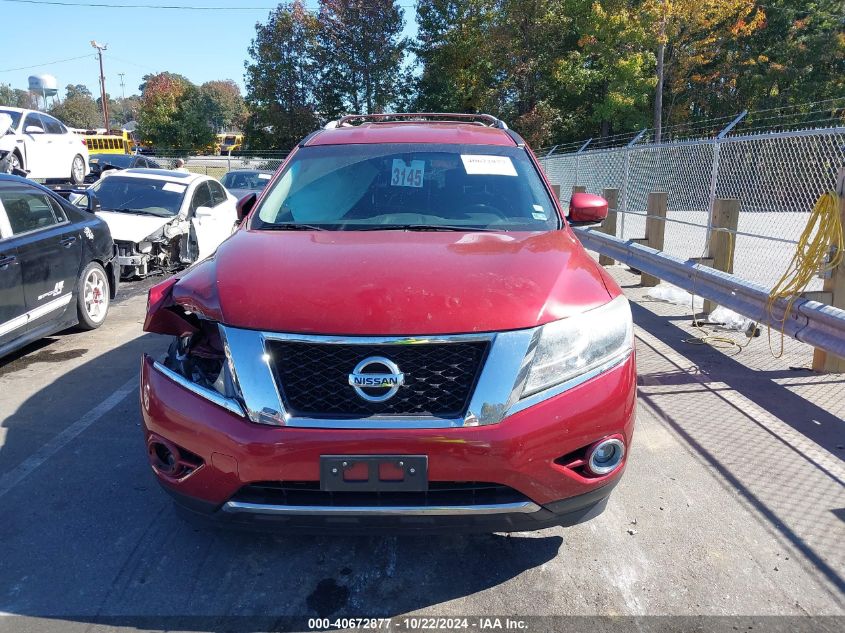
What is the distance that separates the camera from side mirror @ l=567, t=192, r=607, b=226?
166 inches

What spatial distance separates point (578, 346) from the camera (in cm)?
261

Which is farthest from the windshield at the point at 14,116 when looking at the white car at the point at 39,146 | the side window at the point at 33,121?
the side window at the point at 33,121

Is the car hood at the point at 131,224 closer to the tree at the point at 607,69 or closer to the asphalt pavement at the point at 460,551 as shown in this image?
the asphalt pavement at the point at 460,551

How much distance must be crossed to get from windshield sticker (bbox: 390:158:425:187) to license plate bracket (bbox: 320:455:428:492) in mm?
2031

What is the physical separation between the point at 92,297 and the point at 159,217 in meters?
3.09

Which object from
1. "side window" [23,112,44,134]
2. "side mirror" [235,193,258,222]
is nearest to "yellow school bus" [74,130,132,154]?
"side window" [23,112,44,134]

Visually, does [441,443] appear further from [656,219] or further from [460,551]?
[656,219]

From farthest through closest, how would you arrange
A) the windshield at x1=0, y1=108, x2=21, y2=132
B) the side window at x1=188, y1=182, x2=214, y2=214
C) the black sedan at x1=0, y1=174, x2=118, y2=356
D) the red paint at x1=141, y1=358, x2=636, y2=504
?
the windshield at x1=0, y1=108, x2=21, y2=132
the side window at x1=188, y1=182, x2=214, y2=214
the black sedan at x1=0, y1=174, x2=118, y2=356
the red paint at x1=141, y1=358, x2=636, y2=504

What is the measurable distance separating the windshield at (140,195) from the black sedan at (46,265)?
115 inches

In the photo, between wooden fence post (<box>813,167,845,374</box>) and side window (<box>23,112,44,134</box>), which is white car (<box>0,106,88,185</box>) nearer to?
side window (<box>23,112,44,134</box>)

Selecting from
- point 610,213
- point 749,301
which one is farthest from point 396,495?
point 610,213

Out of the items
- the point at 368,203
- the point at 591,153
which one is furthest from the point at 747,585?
the point at 591,153

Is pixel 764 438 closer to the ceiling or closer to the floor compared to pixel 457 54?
closer to the floor

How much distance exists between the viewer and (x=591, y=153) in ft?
43.4
